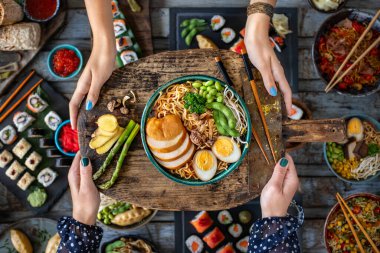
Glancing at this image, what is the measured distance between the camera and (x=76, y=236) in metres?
3.06

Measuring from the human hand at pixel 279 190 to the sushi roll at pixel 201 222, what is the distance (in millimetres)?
1041

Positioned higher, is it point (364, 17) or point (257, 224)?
point (364, 17)

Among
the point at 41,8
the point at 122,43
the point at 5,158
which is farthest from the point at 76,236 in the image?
the point at 41,8

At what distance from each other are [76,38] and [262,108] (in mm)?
2397

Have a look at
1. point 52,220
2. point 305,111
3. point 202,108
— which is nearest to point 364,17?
point 305,111

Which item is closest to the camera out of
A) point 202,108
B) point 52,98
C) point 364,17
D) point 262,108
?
point 202,108

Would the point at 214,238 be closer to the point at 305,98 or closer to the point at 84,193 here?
→ the point at 84,193

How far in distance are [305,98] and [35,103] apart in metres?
3.07

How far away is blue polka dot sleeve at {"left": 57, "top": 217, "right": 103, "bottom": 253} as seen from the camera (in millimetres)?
3043

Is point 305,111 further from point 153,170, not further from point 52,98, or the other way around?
point 52,98

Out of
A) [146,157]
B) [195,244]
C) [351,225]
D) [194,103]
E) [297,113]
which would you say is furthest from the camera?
[195,244]

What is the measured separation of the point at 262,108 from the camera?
3.21m

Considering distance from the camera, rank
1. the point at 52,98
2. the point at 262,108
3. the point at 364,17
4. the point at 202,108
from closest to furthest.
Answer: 1. the point at 202,108
2. the point at 262,108
3. the point at 364,17
4. the point at 52,98

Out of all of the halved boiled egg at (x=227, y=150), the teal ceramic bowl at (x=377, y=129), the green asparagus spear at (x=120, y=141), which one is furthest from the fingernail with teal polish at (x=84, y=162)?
the teal ceramic bowl at (x=377, y=129)
